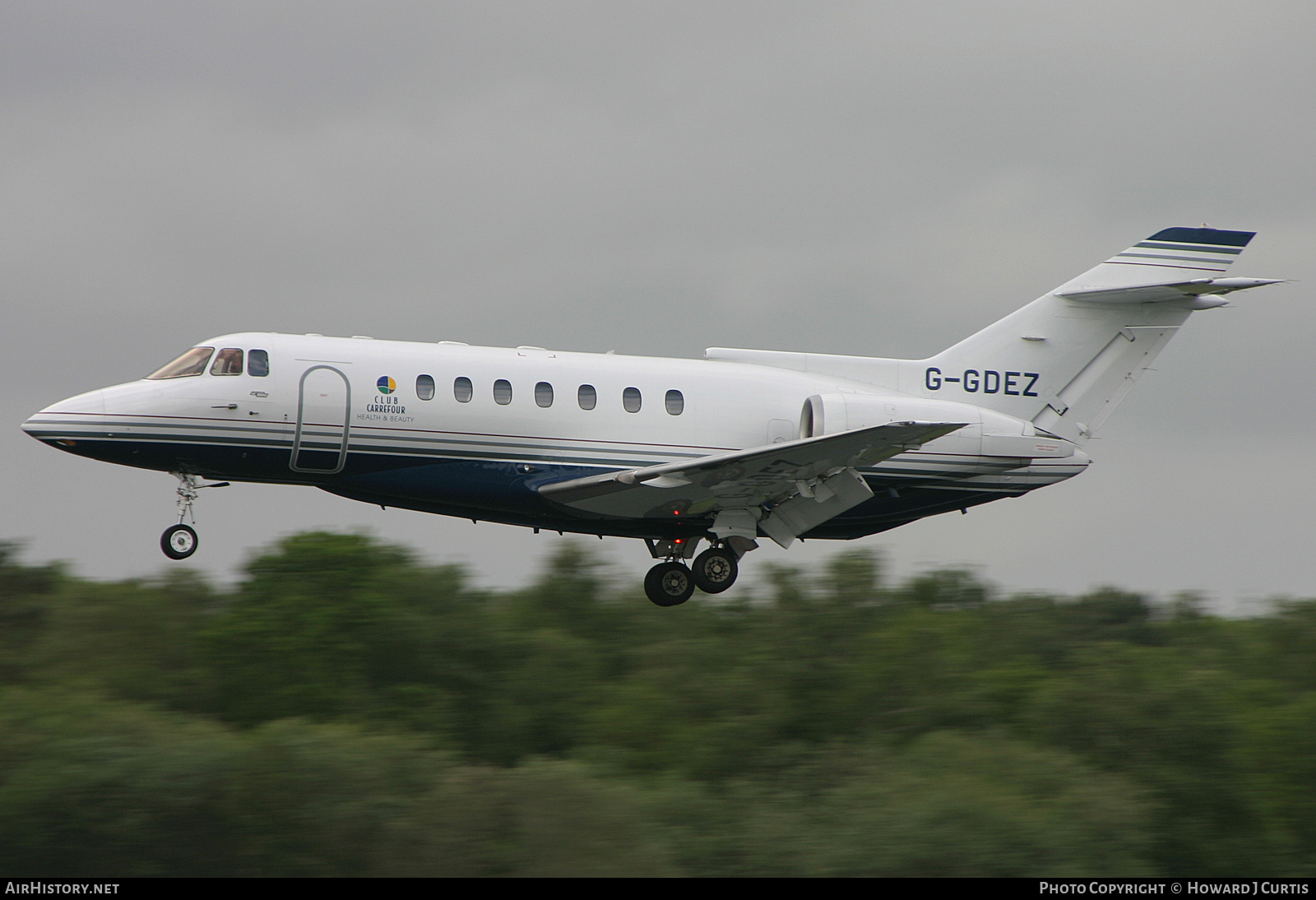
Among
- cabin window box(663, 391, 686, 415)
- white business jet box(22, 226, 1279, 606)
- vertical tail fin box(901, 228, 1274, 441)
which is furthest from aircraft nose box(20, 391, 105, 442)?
vertical tail fin box(901, 228, 1274, 441)

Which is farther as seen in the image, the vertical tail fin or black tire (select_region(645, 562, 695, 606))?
the vertical tail fin

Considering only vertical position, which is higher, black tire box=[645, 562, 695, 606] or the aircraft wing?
the aircraft wing

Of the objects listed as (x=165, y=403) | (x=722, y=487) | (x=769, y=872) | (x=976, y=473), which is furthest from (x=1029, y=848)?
(x=165, y=403)

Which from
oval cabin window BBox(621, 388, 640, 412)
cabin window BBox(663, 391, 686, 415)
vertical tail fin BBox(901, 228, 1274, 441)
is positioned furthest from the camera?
vertical tail fin BBox(901, 228, 1274, 441)

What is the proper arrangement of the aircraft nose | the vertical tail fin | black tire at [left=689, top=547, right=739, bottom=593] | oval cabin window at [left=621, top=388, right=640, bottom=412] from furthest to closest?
the vertical tail fin, black tire at [left=689, top=547, right=739, bottom=593], oval cabin window at [left=621, top=388, right=640, bottom=412], the aircraft nose

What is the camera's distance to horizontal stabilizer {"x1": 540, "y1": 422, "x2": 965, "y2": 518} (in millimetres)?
19516

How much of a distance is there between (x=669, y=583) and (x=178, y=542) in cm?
755

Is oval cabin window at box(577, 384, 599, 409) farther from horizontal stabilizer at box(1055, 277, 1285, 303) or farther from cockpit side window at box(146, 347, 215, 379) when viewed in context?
horizontal stabilizer at box(1055, 277, 1285, 303)

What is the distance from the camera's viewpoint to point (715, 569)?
2241cm

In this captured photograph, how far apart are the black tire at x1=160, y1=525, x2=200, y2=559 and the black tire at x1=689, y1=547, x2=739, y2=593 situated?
303 inches

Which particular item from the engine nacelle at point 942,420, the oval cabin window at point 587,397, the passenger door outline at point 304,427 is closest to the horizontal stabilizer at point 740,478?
the engine nacelle at point 942,420

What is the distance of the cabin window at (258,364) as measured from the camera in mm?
19766

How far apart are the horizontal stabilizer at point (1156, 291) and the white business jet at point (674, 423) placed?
36 mm

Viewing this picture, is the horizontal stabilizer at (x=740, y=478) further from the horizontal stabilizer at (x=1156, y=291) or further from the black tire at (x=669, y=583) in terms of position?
the horizontal stabilizer at (x=1156, y=291)
